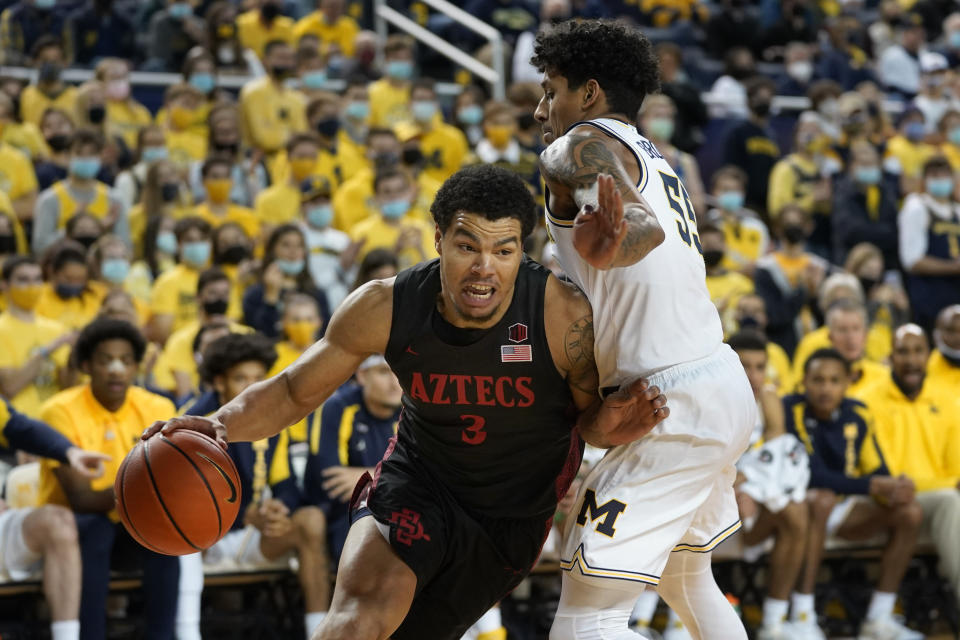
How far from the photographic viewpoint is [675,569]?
3914mm

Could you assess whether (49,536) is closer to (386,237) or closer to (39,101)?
(386,237)

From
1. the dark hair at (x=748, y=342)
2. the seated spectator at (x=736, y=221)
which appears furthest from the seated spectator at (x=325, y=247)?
the seated spectator at (x=736, y=221)

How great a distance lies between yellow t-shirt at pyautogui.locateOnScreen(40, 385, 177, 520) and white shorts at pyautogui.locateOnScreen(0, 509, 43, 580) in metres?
0.17

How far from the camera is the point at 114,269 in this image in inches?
318

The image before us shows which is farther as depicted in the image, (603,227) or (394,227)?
(394,227)

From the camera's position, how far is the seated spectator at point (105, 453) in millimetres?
5840

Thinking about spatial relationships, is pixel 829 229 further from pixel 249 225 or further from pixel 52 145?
pixel 52 145

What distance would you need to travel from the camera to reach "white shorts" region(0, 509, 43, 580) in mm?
5926

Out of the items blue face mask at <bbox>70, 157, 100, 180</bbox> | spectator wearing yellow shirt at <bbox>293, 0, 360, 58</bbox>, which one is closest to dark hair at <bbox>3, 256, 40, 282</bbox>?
blue face mask at <bbox>70, 157, 100, 180</bbox>

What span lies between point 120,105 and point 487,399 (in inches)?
282

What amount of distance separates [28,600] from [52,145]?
13.5 ft

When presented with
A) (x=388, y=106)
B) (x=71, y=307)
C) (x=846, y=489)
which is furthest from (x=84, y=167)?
(x=846, y=489)

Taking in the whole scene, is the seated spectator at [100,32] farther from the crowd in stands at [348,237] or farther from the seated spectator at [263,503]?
the seated spectator at [263,503]

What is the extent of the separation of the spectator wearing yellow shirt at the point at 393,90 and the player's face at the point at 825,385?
4642 millimetres
